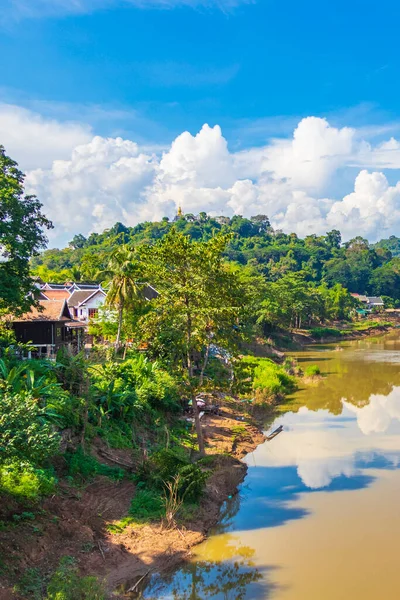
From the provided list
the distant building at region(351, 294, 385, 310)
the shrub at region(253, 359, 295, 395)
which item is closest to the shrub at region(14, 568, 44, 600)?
the shrub at region(253, 359, 295, 395)

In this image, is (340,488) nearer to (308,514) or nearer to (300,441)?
(308,514)

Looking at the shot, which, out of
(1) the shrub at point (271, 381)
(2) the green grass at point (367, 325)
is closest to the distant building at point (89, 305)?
(1) the shrub at point (271, 381)

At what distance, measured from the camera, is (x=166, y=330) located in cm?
2002

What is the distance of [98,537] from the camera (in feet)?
45.9

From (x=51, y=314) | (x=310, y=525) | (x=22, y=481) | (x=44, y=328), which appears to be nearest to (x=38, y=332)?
(x=44, y=328)

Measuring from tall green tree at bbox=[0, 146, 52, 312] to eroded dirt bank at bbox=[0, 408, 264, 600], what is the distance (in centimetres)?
1006

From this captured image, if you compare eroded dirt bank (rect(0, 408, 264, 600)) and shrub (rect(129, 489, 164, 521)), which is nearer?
eroded dirt bank (rect(0, 408, 264, 600))

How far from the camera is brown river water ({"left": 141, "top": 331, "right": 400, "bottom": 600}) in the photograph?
13.2 m

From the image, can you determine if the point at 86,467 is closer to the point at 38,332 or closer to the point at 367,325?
the point at 38,332

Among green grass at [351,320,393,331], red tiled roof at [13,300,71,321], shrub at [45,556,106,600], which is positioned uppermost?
red tiled roof at [13,300,71,321]

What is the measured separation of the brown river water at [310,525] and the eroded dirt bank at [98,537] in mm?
539

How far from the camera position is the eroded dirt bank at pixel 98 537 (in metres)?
11.9

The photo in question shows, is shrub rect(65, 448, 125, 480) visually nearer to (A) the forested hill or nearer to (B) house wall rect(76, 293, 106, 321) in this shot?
→ (B) house wall rect(76, 293, 106, 321)

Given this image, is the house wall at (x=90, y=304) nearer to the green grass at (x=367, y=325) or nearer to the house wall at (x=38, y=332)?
the house wall at (x=38, y=332)
